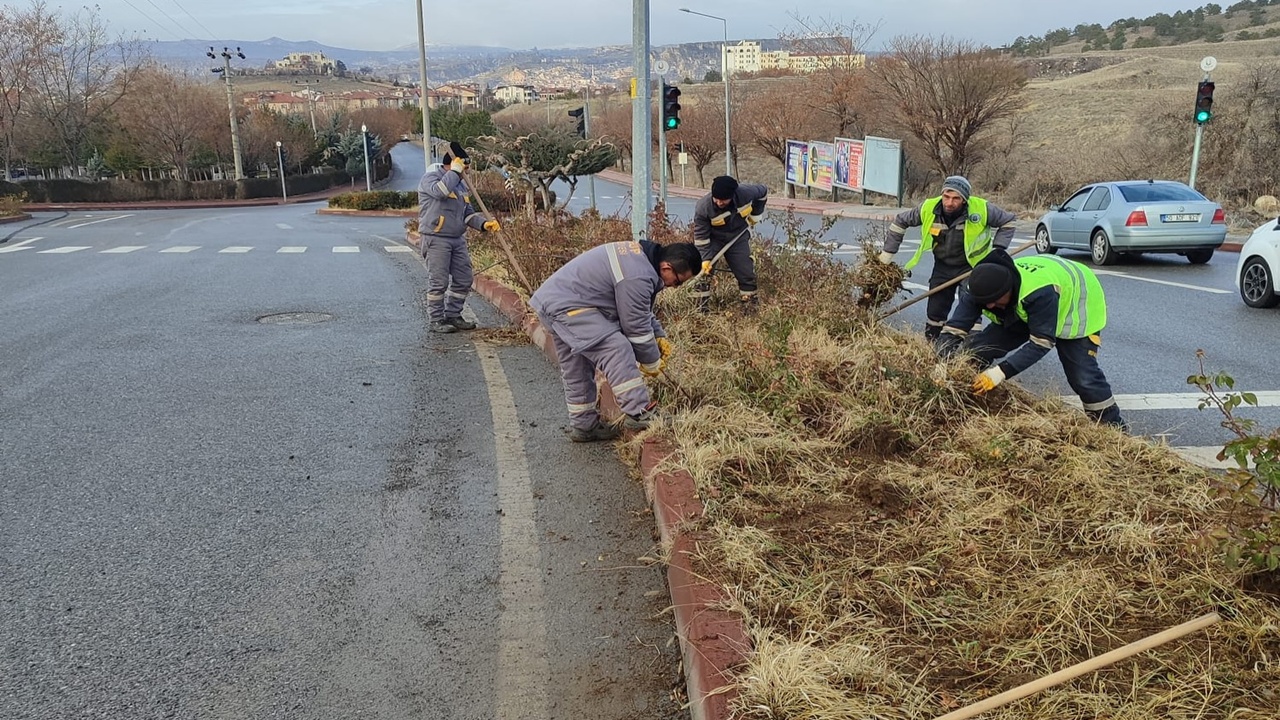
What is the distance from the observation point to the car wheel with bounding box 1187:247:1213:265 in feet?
43.5

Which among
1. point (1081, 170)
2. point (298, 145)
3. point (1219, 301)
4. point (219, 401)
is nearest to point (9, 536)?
point (219, 401)

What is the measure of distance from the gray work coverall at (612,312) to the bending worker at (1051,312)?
184 centimetres

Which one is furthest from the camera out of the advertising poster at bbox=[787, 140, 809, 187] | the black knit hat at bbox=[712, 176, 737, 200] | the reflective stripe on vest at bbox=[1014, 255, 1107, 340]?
the advertising poster at bbox=[787, 140, 809, 187]

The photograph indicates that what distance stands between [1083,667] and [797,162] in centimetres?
3371

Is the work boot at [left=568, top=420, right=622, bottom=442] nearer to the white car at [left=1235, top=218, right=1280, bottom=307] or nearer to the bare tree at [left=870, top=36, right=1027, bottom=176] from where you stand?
the white car at [left=1235, top=218, right=1280, bottom=307]

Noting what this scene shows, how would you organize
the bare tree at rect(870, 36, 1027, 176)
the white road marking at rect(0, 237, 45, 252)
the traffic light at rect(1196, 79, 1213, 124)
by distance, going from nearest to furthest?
the traffic light at rect(1196, 79, 1213, 124) → the white road marking at rect(0, 237, 45, 252) → the bare tree at rect(870, 36, 1027, 176)

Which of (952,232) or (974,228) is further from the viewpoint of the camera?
(952,232)

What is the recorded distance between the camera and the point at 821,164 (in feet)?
108

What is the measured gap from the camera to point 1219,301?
10.1 meters

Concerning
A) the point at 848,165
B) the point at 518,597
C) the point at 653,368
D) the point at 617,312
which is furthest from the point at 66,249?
the point at 848,165

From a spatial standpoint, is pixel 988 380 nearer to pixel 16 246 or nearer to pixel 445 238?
pixel 445 238

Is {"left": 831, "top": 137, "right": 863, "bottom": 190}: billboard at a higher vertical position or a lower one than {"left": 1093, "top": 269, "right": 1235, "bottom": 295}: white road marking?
higher

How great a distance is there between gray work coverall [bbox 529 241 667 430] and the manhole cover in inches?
183

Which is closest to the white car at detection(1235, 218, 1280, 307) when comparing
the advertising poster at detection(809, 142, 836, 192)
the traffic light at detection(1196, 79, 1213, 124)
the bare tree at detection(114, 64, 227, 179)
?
the traffic light at detection(1196, 79, 1213, 124)
